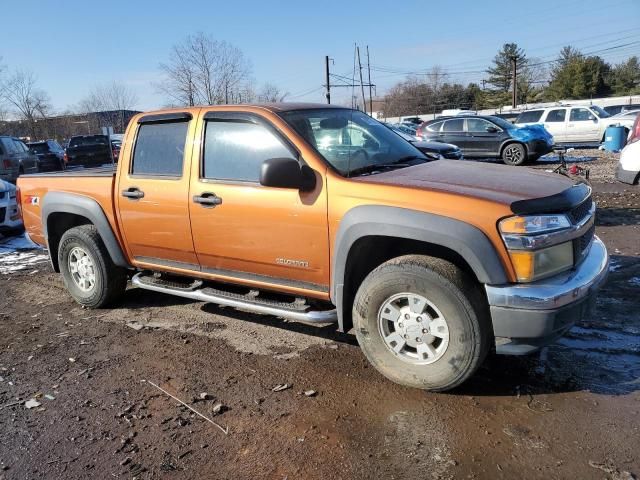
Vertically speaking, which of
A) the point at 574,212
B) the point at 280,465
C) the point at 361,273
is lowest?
the point at 280,465

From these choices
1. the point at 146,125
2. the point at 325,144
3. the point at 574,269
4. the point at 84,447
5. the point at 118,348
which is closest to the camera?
the point at 84,447

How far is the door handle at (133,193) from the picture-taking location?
4582 mm

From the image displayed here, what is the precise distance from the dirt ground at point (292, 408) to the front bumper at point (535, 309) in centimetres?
43

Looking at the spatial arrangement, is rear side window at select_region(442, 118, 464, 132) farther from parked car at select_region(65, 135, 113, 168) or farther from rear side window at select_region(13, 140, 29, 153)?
rear side window at select_region(13, 140, 29, 153)

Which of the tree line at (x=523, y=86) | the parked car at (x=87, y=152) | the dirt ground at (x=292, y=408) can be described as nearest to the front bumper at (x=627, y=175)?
the dirt ground at (x=292, y=408)

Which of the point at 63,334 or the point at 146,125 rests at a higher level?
the point at 146,125

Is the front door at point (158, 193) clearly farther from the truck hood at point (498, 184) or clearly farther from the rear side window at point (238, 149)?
the truck hood at point (498, 184)

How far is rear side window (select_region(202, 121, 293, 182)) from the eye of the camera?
13.0ft

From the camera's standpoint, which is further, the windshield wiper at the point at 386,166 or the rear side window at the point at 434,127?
the rear side window at the point at 434,127

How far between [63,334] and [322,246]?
8.90ft

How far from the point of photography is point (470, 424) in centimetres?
307

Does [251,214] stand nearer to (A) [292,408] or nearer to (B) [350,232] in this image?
(B) [350,232]

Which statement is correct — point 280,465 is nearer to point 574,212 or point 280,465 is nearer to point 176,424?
point 176,424

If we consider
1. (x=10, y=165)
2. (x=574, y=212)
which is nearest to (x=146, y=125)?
(x=574, y=212)
